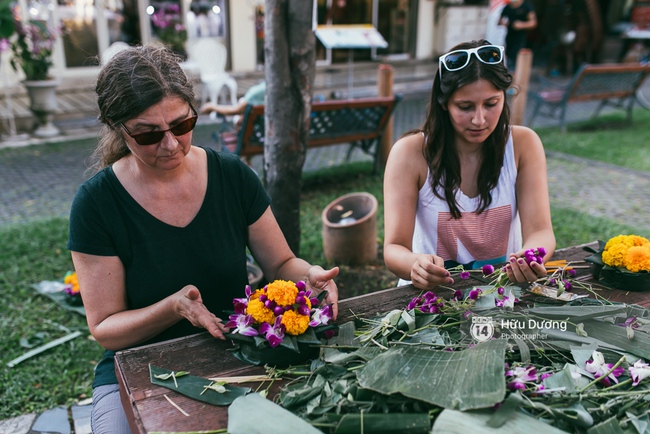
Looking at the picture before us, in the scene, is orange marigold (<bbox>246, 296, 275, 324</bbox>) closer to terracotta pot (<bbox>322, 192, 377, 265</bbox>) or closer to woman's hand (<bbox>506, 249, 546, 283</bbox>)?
woman's hand (<bbox>506, 249, 546, 283</bbox>)

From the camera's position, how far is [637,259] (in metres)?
1.94

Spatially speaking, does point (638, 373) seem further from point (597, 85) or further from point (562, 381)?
point (597, 85)

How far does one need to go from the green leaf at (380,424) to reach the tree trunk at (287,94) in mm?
2284

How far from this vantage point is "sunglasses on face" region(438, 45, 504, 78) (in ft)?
7.19

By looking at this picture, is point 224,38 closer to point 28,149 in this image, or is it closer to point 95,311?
point 28,149

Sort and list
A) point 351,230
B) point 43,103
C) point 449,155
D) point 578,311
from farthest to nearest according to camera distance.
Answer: point 43,103, point 351,230, point 449,155, point 578,311

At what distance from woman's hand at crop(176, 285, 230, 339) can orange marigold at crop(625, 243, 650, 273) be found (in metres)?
1.36

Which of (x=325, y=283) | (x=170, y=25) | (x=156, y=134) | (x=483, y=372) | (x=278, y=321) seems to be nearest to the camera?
(x=483, y=372)

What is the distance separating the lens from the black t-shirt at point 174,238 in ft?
6.06

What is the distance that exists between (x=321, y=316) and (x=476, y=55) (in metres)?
1.23

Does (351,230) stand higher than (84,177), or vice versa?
(351,230)

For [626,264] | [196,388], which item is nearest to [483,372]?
[196,388]

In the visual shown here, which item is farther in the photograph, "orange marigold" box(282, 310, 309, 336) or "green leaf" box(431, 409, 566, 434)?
"orange marigold" box(282, 310, 309, 336)

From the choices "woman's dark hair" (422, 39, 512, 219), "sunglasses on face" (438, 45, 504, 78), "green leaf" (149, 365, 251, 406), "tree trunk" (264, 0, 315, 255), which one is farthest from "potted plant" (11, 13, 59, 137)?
"green leaf" (149, 365, 251, 406)
